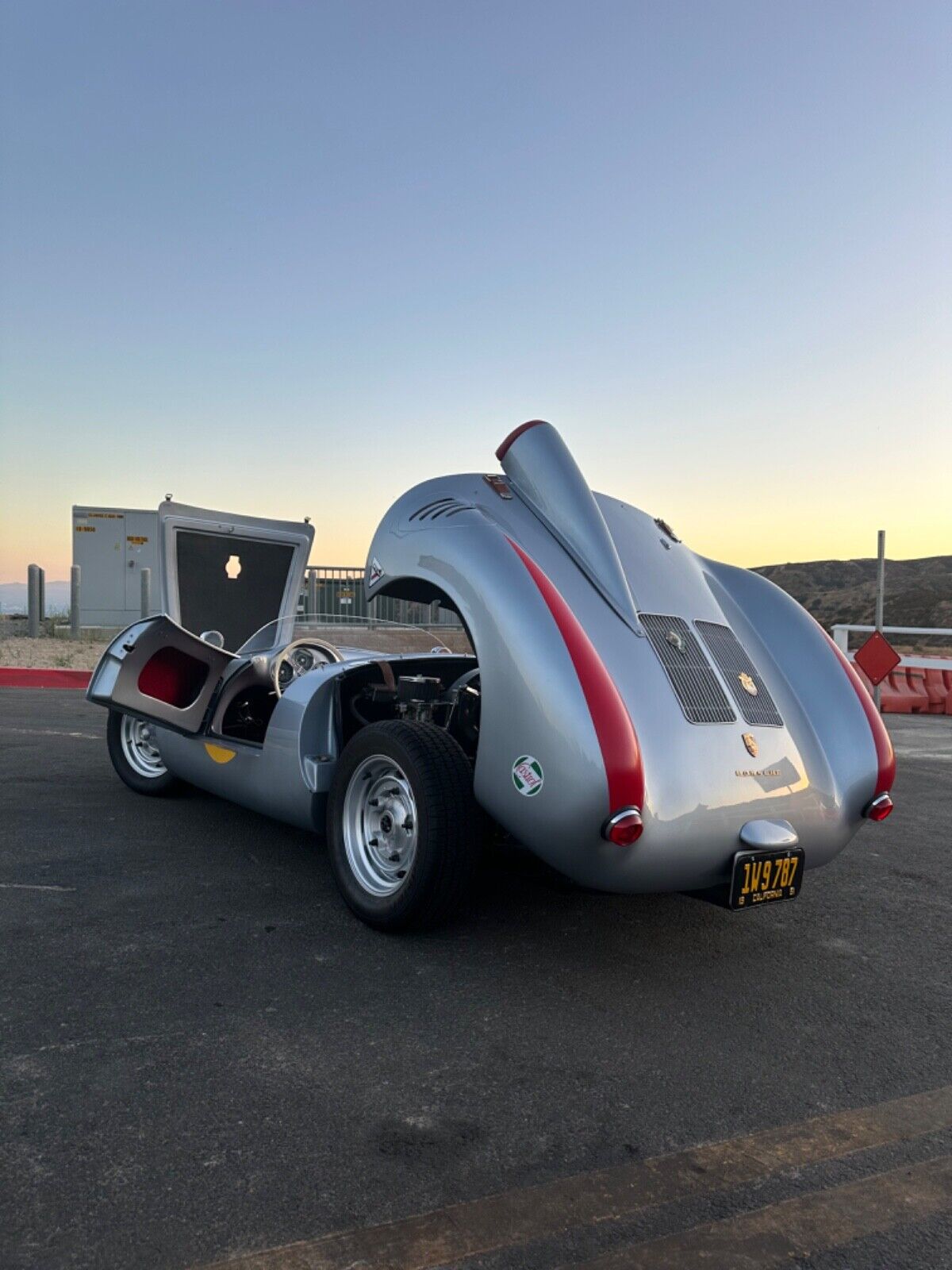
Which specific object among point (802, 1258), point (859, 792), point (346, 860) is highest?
point (859, 792)

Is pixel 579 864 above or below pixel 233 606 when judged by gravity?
below

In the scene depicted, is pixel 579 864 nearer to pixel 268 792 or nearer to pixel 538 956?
pixel 538 956

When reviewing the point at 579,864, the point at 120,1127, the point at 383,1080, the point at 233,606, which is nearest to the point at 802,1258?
the point at 383,1080

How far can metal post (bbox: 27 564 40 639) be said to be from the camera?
56.9 feet

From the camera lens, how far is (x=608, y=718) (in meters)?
3.26

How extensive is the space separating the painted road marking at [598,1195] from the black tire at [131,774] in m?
4.14

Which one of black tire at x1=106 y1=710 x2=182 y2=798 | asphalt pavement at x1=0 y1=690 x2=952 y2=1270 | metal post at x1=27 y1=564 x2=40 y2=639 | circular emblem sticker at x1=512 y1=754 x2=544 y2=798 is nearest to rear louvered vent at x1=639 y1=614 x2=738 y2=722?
circular emblem sticker at x1=512 y1=754 x2=544 y2=798

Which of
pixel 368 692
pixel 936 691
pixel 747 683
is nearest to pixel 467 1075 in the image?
pixel 747 683

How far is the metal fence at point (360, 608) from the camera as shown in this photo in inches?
205

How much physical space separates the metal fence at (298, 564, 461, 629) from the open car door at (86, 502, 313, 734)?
9.2 inches

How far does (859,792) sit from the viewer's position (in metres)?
3.83

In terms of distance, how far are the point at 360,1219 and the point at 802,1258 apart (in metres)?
0.93

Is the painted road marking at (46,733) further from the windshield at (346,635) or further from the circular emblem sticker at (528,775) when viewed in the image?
the circular emblem sticker at (528,775)

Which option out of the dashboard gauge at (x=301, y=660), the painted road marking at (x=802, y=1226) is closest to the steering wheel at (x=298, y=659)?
the dashboard gauge at (x=301, y=660)
